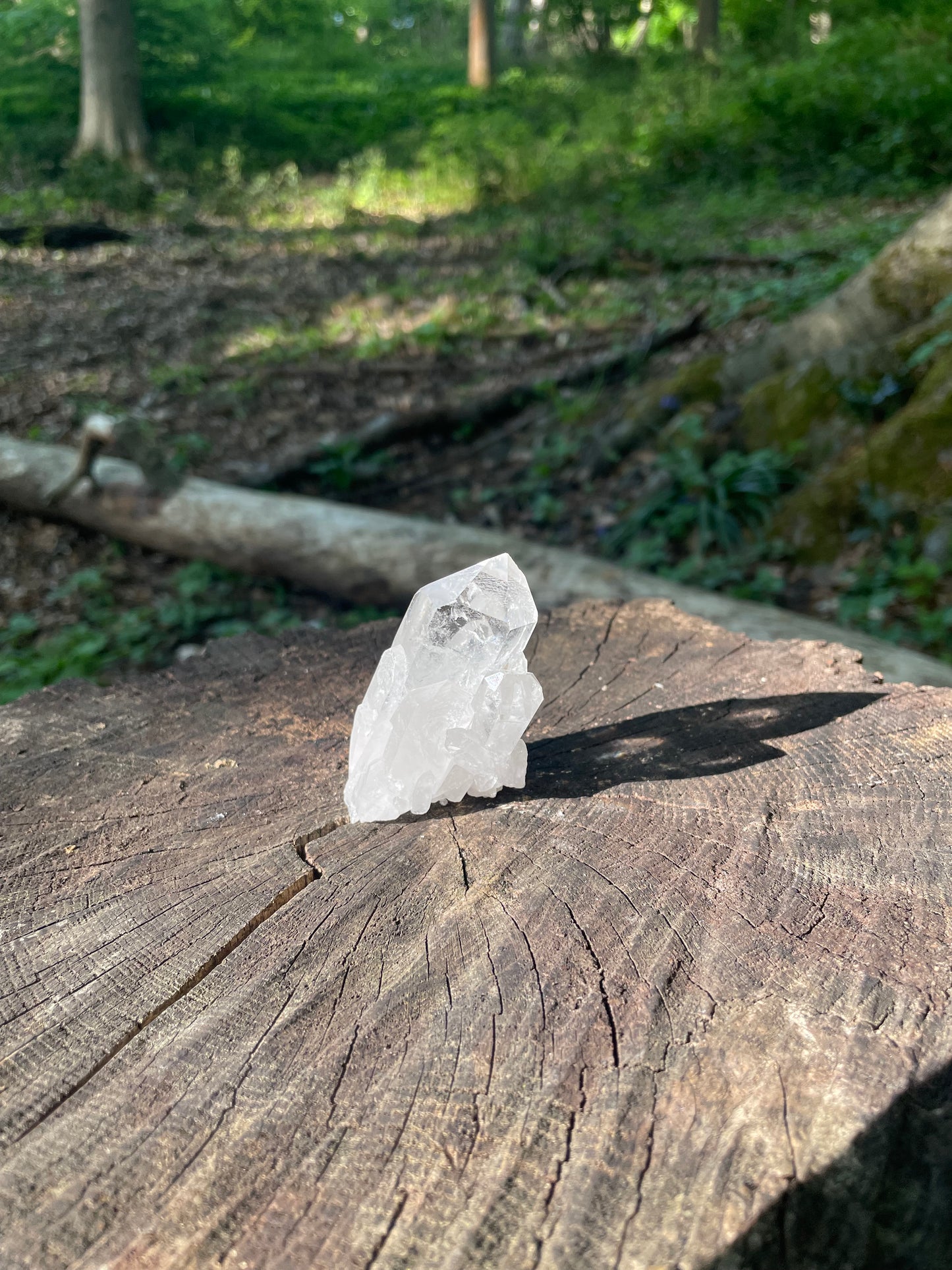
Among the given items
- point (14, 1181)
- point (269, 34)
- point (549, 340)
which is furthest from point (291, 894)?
point (269, 34)

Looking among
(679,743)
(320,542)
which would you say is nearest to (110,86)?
→ (320,542)

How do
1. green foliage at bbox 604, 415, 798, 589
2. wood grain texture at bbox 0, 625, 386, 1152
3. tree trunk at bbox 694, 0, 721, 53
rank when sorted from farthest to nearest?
tree trunk at bbox 694, 0, 721, 53 < green foliage at bbox 604, 415, 798, 589 < wood grain texture at bbox 0, 625, 386, 1152

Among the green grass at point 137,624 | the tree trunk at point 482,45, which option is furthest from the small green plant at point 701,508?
the tree trunk at point 482,45

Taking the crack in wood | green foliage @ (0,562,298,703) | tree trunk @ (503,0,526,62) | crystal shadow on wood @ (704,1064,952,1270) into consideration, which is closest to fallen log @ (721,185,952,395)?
green foliage @ (0,562,298,703)

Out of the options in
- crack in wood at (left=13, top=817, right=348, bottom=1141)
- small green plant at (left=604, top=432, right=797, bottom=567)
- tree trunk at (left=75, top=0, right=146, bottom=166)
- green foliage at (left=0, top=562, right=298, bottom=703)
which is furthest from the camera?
tree trunk at (left=75, top=0, right=146, bottom=166)

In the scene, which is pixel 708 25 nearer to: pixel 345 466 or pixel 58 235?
pixel 58 235

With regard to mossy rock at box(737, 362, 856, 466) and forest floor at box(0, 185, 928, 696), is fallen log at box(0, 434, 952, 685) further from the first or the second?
mossy rock at box(737, 362, 856, 466)

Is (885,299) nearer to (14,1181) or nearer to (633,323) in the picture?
(633,323)

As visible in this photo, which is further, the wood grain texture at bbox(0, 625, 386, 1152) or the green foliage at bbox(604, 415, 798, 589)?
the green foliage at bbox(604, 415, 798, 589)

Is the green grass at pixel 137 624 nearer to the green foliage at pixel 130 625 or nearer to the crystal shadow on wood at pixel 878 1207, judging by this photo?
the green foliage at pixel 130 625
